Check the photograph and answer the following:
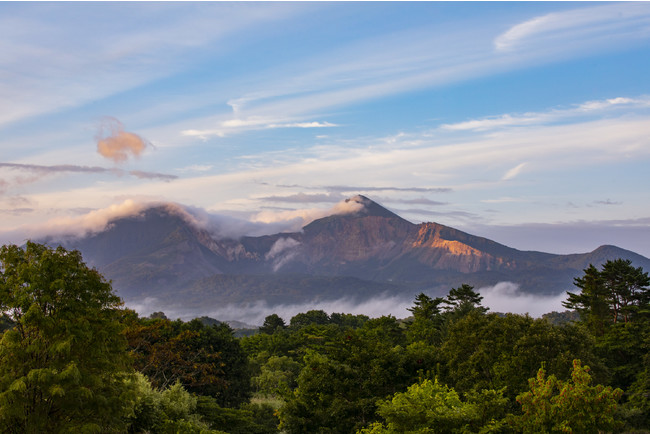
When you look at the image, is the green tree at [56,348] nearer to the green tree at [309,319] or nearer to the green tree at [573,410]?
the green tree at [573,410]

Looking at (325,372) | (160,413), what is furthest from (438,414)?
(160,413)

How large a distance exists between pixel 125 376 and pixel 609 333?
177 ft

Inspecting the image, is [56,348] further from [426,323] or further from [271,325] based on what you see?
[271,325]

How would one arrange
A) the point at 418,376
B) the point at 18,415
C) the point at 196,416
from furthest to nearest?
the point at 418,376, the point at 196,416, the point at 18,415

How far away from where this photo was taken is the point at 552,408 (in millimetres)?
29188

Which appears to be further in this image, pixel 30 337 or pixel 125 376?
pixel 125 376

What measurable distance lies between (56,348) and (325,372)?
20988mm

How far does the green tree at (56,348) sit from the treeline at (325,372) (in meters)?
0.06

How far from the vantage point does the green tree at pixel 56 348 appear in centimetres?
2334

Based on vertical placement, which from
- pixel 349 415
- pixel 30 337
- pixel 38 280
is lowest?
pixel 349 415

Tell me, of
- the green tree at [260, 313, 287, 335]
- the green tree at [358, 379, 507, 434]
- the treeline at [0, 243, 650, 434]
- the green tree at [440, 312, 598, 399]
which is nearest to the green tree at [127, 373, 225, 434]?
the treeline at [0, 243, 650, 434]

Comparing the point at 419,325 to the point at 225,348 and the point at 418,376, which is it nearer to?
the point at 225,348

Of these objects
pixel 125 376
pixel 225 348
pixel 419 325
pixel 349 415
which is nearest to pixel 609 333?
pixel 419 325

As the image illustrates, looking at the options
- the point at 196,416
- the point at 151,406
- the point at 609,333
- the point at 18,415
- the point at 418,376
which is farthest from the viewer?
the point at 609,333
